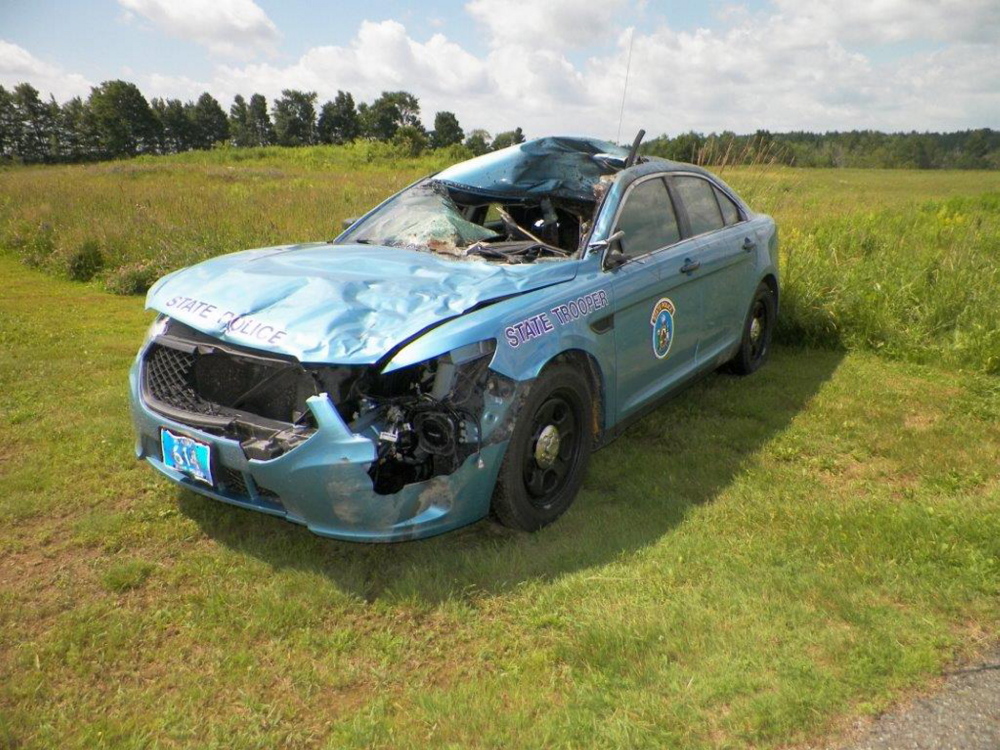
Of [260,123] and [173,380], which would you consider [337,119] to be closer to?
[260,123]

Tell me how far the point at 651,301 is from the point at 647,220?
1.77ft

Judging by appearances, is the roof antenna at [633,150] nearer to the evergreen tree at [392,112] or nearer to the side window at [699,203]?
the side window at [699,203]

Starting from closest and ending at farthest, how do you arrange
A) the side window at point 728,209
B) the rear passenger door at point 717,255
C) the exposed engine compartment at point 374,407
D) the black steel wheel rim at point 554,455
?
the exposed engine compartment at point 374,407 < the black steel wheel rim at point 554,455 < the rear passenger door at point 717,255 < the side window at point 728,209

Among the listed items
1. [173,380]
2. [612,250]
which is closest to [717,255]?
[612,250]

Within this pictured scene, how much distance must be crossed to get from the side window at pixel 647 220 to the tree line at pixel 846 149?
4628 millimetres

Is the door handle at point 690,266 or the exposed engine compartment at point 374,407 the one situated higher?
the door handle at point 690,266

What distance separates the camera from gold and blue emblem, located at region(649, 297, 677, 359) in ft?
13.3

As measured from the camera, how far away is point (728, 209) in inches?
208

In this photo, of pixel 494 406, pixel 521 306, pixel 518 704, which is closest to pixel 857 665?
pixel 518 704

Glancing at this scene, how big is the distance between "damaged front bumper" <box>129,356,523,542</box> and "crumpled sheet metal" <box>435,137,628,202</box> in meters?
1.93

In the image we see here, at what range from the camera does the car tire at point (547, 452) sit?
124 inches

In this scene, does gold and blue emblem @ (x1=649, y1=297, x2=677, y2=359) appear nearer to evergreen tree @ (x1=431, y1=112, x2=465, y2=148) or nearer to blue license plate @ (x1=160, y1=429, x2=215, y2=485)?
blue license plate @ (x1=160, y1=429, x2=215, y2=485)

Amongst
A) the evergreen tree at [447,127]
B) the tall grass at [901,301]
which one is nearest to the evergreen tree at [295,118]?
the evergreen tree at [447,127]

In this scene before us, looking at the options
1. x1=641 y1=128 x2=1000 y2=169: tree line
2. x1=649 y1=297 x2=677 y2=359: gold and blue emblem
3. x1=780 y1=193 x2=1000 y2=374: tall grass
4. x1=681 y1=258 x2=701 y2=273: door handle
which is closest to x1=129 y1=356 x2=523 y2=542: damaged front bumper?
x1=649 y1=297 x2=677 y2=359: gold and blue emblem
